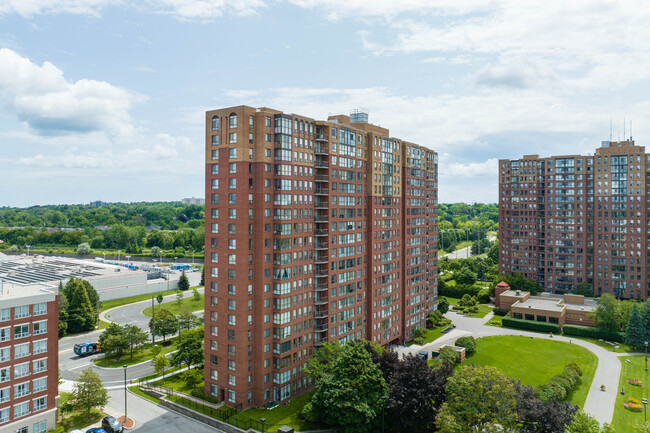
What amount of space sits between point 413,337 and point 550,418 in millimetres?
50845

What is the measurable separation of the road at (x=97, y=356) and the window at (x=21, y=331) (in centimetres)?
1603

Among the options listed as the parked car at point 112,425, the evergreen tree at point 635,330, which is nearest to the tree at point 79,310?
the parked car at point 112,425

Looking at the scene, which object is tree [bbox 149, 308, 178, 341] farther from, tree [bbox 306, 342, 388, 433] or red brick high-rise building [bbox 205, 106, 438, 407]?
tree [bbox 306, 342, 388, 433]

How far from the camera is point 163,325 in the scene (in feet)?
305

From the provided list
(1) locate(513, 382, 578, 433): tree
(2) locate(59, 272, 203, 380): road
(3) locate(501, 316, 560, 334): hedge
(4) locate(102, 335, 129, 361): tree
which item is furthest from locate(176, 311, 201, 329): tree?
(3) locate(501, 316, 560, 334): hedge

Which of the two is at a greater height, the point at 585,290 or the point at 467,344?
the point at 585,290

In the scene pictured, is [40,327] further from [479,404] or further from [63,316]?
[479,404]

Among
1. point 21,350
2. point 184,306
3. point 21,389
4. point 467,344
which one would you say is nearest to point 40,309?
point 21,350

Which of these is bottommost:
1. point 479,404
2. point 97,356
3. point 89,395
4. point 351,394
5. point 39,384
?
point 97,356

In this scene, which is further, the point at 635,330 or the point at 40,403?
the point at 635,330

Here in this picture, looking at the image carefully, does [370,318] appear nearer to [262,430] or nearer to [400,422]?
[400,422]

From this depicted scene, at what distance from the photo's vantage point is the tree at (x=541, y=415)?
161 feet

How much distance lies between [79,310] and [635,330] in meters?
129

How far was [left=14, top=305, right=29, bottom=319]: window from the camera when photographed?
2163 inches
